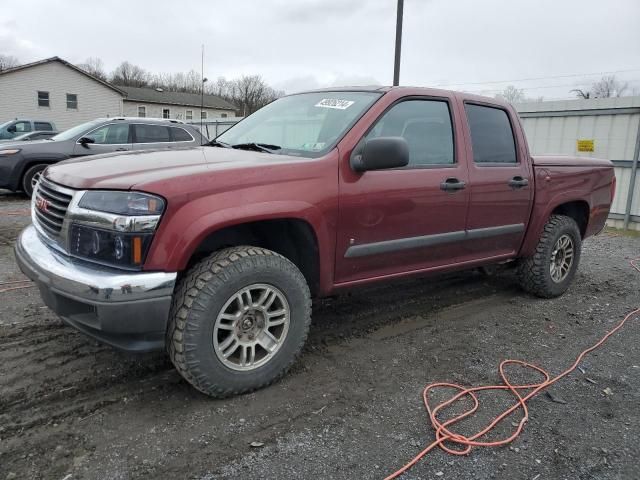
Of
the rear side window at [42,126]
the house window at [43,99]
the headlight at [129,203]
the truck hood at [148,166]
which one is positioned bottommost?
the headlight at [129,203]

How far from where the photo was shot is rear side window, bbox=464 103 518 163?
4043 millimetres

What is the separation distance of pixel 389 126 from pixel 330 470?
7.32 ft

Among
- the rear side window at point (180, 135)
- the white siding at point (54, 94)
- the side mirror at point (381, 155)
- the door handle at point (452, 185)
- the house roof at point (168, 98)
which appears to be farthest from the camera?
the house roof at point (168, 98)

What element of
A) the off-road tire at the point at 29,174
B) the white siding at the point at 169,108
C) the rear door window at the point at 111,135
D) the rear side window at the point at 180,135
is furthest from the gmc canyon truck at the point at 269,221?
the white siding at the point at 169,108

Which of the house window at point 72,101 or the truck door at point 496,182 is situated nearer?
the truck door at point 496,182

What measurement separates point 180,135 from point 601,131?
8707 mm

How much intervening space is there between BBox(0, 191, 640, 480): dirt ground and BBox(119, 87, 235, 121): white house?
39576 mm

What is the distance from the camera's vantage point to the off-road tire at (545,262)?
185 inches

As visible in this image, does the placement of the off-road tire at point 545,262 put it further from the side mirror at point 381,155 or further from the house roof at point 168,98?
the house roof at point 168,98

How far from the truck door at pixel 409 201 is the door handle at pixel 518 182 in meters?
0.62

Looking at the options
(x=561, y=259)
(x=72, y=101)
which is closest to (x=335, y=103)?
(x=561, y=259)

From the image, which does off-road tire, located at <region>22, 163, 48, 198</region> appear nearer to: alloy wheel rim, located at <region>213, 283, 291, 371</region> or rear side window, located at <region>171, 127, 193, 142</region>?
rear side window, located at <region>171, 127, 193, 142</region>

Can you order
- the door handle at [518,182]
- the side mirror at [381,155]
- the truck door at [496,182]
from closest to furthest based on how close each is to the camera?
the side mirror at [381,155] → the truck door at [496,182] → the door handle at [518,182]

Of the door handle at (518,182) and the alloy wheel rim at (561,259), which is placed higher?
the door handle at (518,182)
